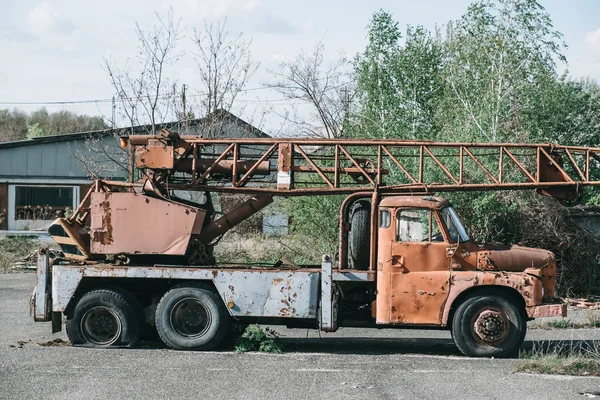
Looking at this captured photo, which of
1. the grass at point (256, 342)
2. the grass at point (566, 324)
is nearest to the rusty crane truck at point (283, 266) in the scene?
the grass at point (256, 342)

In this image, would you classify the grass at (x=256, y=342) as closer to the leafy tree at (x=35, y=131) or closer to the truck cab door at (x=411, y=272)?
the truck cab door at (x=411, y=272)

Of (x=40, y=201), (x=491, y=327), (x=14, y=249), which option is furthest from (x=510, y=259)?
(x=40, y=201)

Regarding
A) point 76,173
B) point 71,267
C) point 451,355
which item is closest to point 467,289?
point 451,355

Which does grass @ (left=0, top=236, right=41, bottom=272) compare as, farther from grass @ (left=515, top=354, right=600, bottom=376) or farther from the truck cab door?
grass @ (left=515, top=354, right=600, bottom=376)

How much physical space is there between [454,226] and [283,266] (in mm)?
2940

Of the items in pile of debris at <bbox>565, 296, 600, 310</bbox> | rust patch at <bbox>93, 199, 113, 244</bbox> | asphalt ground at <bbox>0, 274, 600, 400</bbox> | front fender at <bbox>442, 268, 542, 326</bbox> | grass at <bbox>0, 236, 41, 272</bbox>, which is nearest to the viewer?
asphalt ground at <bbox>0, 274, 600, 400</bbox>

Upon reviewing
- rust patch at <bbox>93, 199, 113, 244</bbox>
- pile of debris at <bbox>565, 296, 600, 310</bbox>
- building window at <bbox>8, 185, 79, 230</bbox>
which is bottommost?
pile of debris at <bbox>565, 296, 600, 310</bbox>

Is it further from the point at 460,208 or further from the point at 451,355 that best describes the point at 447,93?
the point at 451,355

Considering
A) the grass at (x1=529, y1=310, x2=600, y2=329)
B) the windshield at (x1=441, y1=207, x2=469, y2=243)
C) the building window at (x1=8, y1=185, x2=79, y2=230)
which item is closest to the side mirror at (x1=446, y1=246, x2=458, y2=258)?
the windshield at (x1=441, y1=207, x2=469, y2=243)

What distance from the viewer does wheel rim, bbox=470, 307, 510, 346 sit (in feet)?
40.0

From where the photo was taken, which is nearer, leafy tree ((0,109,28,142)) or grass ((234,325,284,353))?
grass ((234,325,284,353))

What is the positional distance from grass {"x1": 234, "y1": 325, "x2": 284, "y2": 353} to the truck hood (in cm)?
334

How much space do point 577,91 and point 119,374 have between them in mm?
20665

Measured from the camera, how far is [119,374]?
10570 mm
